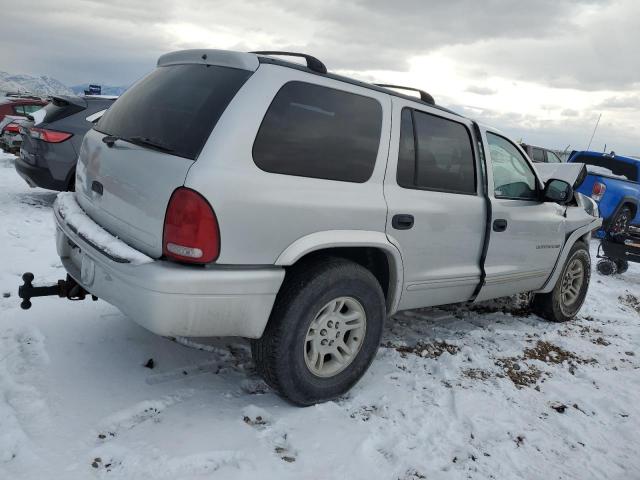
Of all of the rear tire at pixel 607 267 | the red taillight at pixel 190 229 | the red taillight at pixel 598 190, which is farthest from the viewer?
the red taillight at pixel 598 190

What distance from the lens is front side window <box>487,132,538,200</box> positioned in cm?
396

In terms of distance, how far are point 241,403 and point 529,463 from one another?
1.56 metres

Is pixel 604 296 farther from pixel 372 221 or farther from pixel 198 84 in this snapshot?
pixel 198 84

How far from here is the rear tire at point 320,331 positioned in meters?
2.64

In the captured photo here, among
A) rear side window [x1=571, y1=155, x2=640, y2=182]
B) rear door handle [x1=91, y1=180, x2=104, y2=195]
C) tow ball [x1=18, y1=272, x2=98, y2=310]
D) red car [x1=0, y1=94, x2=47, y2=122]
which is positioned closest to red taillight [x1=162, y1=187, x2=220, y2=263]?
rear door handle [x1=91, y1=180, x2=104, y2=195]

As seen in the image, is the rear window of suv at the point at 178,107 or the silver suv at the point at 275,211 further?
the rear window of suv at the point at 178,107

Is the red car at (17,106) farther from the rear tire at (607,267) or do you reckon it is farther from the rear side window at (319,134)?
the rear tire at (607,267)

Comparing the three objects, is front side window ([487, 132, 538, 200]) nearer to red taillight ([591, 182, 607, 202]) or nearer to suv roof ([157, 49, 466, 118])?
suv roof ([157, 49, 466, 118])

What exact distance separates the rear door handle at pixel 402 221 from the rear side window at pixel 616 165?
9.61 meters

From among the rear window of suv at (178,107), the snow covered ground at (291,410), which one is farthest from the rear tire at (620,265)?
the rear window of suv at (178,107)

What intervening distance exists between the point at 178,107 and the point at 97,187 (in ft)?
2.28

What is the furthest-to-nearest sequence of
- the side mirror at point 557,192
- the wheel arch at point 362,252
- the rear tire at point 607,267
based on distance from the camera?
the rear tire at point 607,267, the side mirror at point 557,192, the wheel arch at point 362,252

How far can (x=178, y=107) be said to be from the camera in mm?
2670

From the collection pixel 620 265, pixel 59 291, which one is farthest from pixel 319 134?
pixel 620 265
